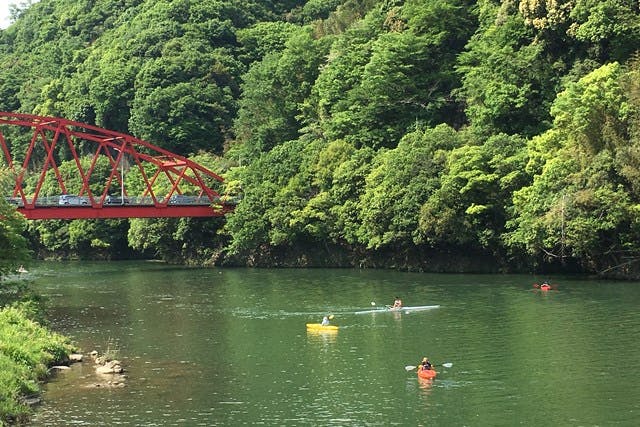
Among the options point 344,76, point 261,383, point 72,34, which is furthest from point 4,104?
point 261,383

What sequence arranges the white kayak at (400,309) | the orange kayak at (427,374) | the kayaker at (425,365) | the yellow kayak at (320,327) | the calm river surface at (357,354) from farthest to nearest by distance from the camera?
1. the white kayak at (400,309)
2. the yellow kayak at (320,327)
3. the kayaker at (425,365)
4. the orange kayak at (427,374)
5. the calm river surface at (357,354)

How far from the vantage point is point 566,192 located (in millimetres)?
67188

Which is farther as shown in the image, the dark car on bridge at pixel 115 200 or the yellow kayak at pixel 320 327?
the dark car on bridge at pixel 115 200

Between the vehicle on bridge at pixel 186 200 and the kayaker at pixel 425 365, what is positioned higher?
the vehicle on bridge at pixel 186 200

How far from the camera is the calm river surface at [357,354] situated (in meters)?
35.3

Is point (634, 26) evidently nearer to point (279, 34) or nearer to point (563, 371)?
point (563, 371)

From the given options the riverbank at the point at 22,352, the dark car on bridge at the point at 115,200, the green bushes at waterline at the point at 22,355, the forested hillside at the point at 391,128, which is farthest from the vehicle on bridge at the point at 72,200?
the green bushes at waterline at the point at 22,355

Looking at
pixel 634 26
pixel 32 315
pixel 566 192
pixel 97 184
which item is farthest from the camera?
pixel 97 184

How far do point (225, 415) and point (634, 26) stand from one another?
49839 millimetres

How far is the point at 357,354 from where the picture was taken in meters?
45.4

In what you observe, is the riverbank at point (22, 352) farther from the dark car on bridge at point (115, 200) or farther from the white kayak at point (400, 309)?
the dark car on bridge at point (115, 200)

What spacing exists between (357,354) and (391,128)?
4803cm

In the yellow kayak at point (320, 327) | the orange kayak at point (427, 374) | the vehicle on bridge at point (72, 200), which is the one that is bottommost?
the orange kayak at point (427, 374)

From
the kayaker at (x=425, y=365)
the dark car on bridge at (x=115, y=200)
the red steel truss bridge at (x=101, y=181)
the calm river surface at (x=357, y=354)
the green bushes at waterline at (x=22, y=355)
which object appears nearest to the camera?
the green bushes at waterline at (x=22, y=355)
